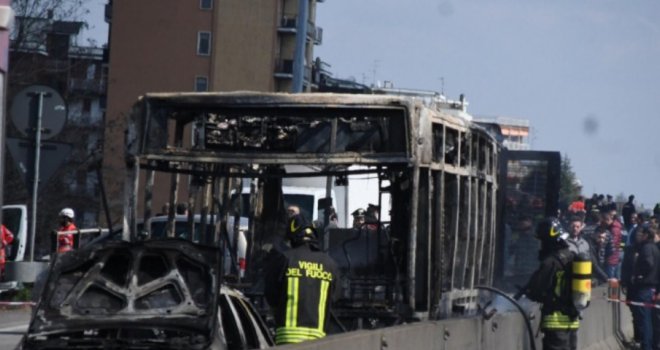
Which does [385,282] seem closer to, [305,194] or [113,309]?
[113,309]

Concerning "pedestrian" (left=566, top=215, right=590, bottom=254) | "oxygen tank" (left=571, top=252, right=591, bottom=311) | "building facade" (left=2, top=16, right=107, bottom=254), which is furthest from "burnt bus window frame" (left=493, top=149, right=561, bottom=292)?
"building facade" (left=2, top=16, right=107, bottom=254)

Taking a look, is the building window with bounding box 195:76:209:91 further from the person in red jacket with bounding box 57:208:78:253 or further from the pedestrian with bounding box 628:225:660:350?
the pedestrian with bounding box 628:225:660:350

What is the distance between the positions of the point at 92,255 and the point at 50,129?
7.33 meters

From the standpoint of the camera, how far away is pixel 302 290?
1189cm

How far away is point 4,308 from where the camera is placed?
2700 centimetres

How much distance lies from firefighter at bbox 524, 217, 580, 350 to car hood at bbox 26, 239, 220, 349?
6.96 meters

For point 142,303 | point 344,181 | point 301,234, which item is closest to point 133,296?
point 142,303

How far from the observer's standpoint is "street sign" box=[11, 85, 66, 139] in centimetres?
1775

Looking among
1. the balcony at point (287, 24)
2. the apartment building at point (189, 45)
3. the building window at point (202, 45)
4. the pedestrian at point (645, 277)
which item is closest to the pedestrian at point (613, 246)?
the pedestrian at point (645, 277)

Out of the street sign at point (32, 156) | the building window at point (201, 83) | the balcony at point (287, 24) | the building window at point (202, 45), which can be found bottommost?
the street sign at point (32, 156)

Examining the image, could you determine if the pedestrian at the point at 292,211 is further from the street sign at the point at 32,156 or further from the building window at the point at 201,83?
the building window at the point at 201,83

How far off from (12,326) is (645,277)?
970 cm

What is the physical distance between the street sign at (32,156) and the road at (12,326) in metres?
2.44

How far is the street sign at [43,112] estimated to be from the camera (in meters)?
17.8
